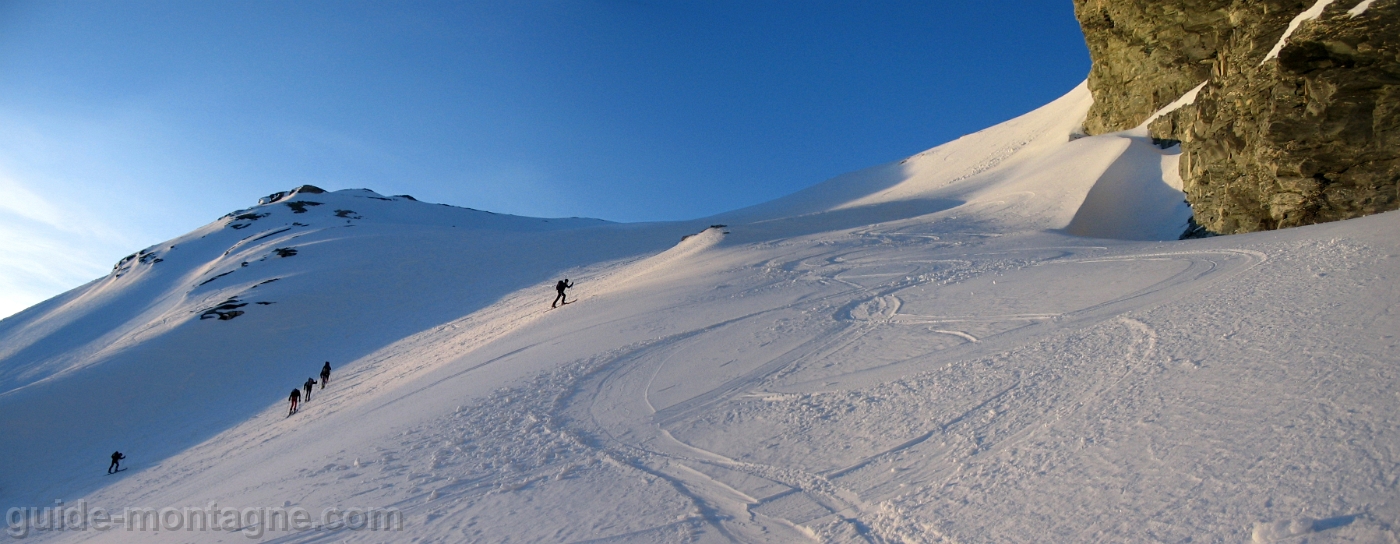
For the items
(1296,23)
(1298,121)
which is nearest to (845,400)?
(1298,121)

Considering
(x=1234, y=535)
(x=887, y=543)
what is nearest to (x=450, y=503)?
(x=887, y=543)

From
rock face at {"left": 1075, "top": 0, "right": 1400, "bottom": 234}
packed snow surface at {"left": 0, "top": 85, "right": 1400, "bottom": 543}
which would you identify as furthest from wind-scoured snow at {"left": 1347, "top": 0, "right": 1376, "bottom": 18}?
packed snow surface at {"left": 0, "top": 85, "right": 1400, "bottom": 543}

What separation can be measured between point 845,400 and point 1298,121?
14.3 m

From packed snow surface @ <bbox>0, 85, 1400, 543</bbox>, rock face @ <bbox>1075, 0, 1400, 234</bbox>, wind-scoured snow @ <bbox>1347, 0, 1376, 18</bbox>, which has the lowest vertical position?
packed snow surface @ <bbox>0, 85, 1400, 543</bbox>

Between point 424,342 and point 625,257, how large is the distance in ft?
39.5

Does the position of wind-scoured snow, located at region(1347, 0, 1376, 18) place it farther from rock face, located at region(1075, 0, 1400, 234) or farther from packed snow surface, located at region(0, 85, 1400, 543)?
packed snow surface, located at region(0, 85, 1400, 543)

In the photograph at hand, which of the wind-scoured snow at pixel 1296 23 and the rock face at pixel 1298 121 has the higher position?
the wind-scoured snow at pixel 1296 23

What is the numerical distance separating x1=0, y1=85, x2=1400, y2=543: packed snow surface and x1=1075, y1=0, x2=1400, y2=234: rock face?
261cm

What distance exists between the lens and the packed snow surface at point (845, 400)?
5602mm

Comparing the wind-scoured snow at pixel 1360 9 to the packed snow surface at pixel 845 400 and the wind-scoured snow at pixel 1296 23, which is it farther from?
the packed snow surface at pixel 845 400

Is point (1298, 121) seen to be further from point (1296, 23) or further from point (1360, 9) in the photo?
point (1296, 23)

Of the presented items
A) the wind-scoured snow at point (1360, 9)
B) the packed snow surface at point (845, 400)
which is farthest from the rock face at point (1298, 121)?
the packed snow surface at point (845, 400)

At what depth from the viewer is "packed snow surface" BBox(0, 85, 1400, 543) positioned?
5.60 meters

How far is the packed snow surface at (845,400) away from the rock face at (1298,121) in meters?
2.61
